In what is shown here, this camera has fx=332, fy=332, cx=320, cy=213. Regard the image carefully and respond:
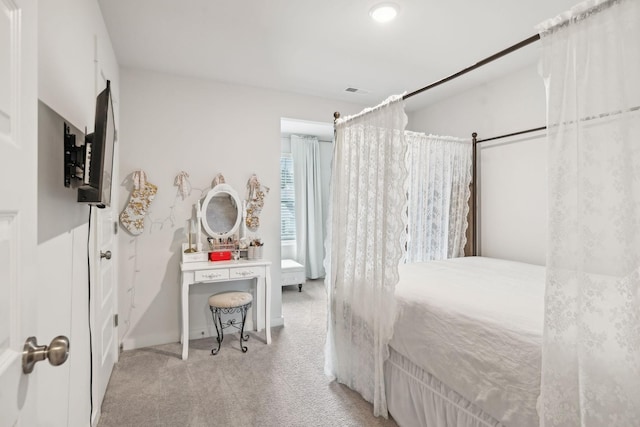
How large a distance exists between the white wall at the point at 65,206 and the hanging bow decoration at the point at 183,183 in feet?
4.10

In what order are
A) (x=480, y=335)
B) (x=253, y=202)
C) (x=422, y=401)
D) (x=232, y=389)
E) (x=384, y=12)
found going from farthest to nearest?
(x=253, y=202) → (x=232, y=389) → (x=384, y=12) → (x=422, y=401) → (x=480, y=335)

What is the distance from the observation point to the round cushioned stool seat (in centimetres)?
294

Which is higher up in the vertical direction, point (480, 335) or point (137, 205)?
point (137, 205)

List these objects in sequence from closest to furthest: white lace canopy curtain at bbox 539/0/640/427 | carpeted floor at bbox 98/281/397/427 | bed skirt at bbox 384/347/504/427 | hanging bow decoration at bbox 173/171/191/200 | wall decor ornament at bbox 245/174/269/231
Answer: white lace canopy curtain at bbox 539/0/640/427, bed skirt at bbox 384/347/504/427, carpeted floor at bbox 98/281/397/427, hanging bow decoration at bbox 173/171/191/200, wall decor ornament at bbox 245/174/269/231

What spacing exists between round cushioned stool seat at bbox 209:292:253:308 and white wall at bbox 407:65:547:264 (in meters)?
2.50

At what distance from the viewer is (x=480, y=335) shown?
5.07 ft

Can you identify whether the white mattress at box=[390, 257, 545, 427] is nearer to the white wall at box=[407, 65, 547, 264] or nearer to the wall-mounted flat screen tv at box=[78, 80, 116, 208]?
the white wall at box=[407, 65, 547, 264]

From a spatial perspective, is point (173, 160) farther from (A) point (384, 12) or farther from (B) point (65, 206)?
(A) point (384, 12)

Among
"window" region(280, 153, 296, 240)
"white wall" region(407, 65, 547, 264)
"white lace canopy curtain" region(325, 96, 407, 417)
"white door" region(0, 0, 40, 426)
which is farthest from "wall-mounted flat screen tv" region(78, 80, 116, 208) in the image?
"window" region(280, 153, 296, 240)

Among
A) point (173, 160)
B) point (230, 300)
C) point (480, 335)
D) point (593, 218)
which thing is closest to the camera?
point (593, 218)

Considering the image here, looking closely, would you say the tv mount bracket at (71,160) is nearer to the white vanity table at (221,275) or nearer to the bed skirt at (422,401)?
the white vanity table at (221,275)

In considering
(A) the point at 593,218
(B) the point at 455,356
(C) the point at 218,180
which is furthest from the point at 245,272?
(A) the point at 593,218

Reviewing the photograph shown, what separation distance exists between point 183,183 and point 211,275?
939 millimetres

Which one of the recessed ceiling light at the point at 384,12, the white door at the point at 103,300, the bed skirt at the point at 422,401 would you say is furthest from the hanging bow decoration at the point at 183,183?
the bed skirt at the point at 422,401
